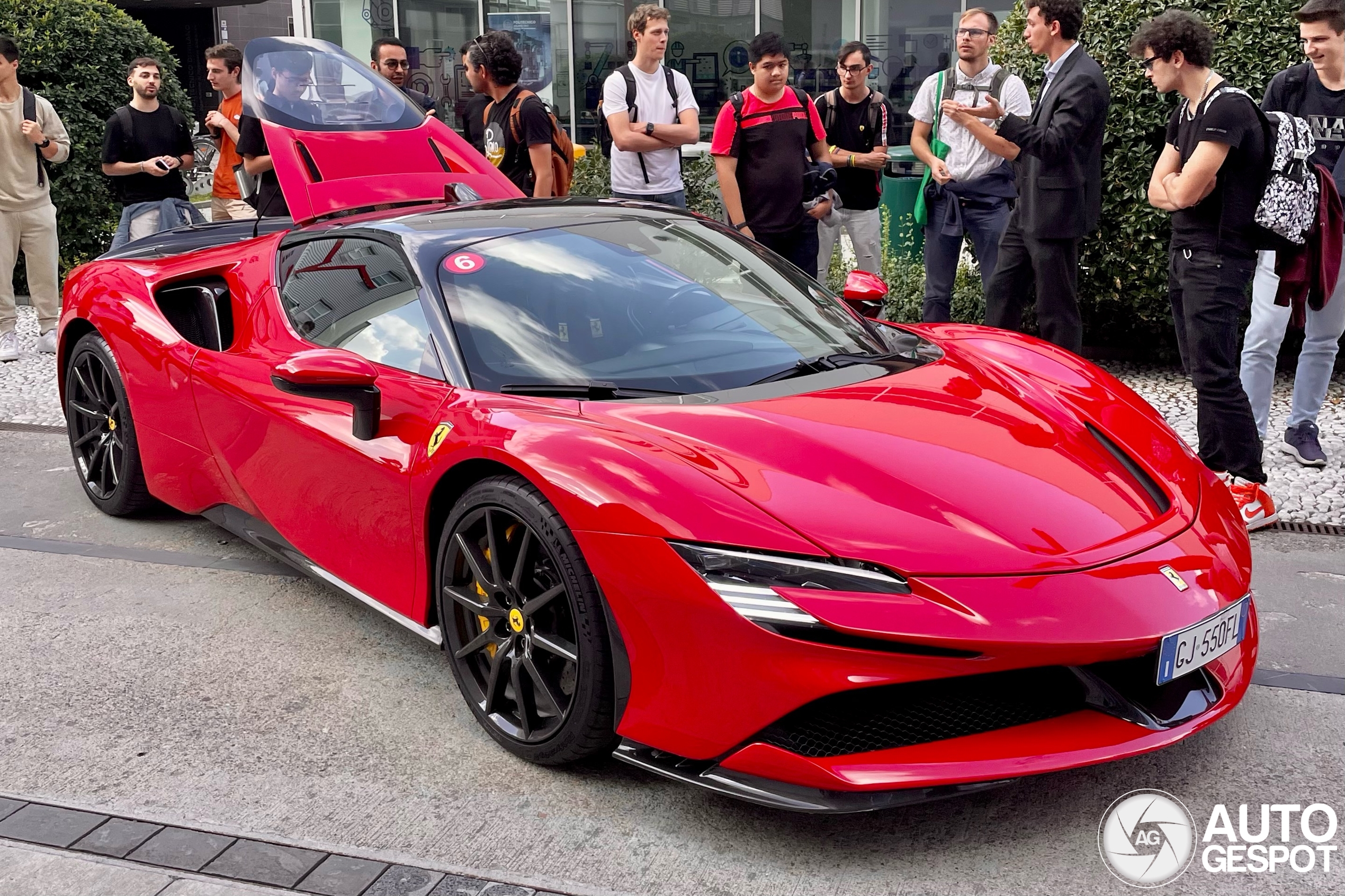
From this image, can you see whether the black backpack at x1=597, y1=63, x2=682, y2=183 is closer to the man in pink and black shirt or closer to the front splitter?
the man in pink and black shirt

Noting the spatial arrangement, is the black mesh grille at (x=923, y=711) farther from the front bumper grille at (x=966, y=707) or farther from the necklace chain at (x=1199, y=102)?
the necklace chain at (x=1199, y=102)

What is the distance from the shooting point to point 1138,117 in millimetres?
6613

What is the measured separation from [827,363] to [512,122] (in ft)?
13.2

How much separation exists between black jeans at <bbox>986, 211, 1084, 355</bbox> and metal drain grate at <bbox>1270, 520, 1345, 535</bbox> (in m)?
1.45

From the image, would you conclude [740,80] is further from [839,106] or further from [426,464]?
[426,464]

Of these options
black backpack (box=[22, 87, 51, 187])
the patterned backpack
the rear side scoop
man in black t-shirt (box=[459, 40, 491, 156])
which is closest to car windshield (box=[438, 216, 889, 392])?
the rear side scoop

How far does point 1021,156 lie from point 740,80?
348 inches

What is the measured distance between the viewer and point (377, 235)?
3.77 meters

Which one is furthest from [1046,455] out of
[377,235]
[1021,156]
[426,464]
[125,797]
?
[1021,156]

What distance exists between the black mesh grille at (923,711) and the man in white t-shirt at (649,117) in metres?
4.79

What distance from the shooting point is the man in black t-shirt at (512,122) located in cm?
682

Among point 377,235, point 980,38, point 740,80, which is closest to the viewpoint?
point 377,235

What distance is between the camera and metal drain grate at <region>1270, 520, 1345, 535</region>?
4.73 meters

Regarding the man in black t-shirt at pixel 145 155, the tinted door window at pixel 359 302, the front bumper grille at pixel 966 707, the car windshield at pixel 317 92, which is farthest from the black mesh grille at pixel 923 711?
the man in black t-shirt at pixel 145 155
